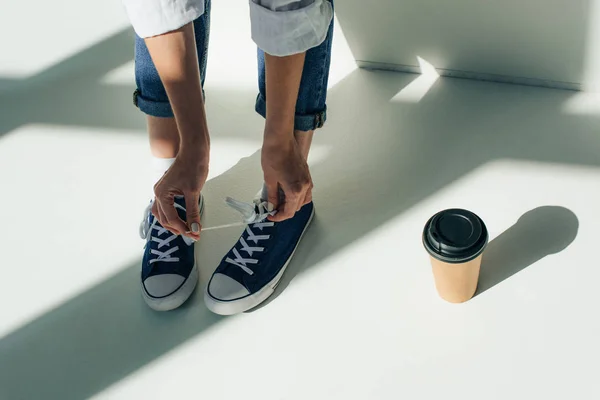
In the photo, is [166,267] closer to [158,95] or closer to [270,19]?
[158,95]

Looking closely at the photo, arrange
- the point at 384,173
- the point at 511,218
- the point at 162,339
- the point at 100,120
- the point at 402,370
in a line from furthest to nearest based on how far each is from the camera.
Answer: the point at 100,120
the point at 384,173
the point at 511,218
the point at 162,339
the point at 402,370

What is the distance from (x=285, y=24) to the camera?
43.4 inches

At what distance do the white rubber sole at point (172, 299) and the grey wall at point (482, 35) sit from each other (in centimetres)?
85

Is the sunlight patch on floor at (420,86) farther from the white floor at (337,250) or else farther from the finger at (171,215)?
the finger at (171,215)

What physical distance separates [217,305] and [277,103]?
18.2 inches

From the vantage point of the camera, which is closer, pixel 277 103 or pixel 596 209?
pixel 277 103

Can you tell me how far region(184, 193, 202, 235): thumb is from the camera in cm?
131

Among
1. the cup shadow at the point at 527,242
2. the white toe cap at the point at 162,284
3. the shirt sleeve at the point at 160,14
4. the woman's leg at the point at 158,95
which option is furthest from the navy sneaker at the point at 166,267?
the cup shadow at the point at 527,242

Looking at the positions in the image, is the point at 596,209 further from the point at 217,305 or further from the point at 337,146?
the point at 217,305

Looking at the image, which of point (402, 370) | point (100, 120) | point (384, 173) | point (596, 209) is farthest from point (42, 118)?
point (596, 209)

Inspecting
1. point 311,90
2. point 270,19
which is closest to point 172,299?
point 311,90

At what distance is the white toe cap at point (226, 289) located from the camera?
1.44 metres

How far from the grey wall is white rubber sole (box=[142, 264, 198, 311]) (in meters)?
0.85

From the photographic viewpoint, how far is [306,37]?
1139mm
